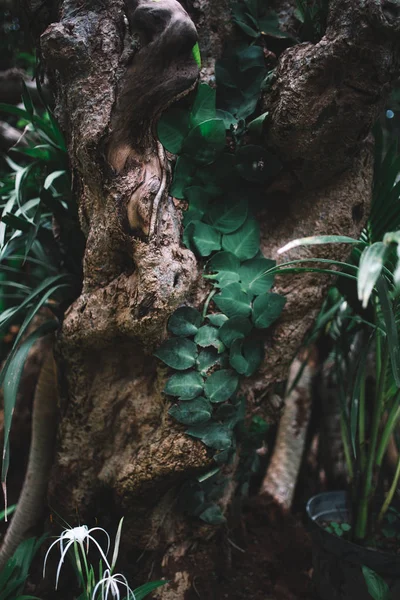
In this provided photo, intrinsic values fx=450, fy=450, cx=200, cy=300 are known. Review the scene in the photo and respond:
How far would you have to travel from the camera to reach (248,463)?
1.47 metres

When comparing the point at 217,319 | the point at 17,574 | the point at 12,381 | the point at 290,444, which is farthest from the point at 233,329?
the point at 290,444

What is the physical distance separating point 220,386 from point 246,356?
0.14 meters

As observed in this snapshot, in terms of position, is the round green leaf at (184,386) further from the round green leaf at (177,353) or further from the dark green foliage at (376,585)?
the dark green foliage at (376,585)

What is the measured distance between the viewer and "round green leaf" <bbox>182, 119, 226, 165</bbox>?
125cm

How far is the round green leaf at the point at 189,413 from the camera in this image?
1190 millimetres

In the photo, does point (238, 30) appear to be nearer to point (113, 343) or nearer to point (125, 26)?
point (125, 26)

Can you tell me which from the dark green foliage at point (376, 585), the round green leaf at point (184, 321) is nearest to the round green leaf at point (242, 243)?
the round green leaf at point (184, 321)

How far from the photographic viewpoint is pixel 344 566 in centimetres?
135

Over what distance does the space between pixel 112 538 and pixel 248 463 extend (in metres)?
0.47

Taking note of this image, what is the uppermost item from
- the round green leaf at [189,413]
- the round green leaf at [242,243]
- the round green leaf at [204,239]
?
the round green leaf at [204,239]

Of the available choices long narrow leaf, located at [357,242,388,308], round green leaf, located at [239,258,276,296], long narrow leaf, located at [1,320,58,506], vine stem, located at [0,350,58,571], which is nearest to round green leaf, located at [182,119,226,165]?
round green leaf, located at [239,258,276,296]

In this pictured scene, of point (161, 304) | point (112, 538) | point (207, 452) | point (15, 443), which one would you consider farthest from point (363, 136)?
point (15, 443)

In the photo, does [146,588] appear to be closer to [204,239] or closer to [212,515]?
[212,515]

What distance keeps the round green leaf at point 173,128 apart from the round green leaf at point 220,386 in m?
0.65
